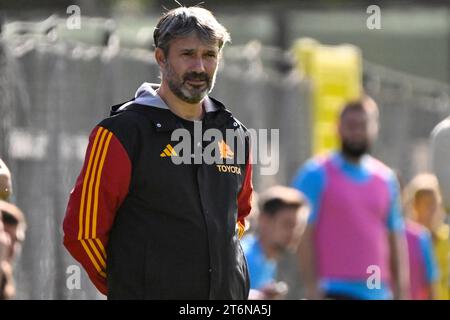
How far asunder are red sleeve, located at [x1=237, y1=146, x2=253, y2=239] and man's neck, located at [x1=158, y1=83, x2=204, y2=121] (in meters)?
0.39

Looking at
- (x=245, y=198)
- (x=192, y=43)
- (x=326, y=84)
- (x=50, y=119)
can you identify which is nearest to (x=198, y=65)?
(x=192, y=43)

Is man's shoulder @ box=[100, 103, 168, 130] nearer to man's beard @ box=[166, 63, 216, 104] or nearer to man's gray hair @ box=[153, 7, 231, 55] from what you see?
man's beard @ box=[166, 63, 216, 104]

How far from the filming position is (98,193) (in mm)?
6652

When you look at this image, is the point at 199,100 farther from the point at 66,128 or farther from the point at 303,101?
the point at 303,101

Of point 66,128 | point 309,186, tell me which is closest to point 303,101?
point 309,186

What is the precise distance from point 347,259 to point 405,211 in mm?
4174

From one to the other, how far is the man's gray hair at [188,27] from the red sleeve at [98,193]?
501 millimetres

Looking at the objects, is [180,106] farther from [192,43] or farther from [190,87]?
[192,43]

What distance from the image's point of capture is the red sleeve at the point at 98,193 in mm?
6645

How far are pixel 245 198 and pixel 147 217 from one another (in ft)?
2.35

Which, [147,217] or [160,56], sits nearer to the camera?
[147,217]

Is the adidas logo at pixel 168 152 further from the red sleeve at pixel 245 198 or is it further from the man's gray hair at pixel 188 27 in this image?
the red sleeve at pixel 245 198

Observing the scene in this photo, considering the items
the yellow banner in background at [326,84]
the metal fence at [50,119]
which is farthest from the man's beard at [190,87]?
the yellow banner in background at [326,84]

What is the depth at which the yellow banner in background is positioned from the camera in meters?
14.7
